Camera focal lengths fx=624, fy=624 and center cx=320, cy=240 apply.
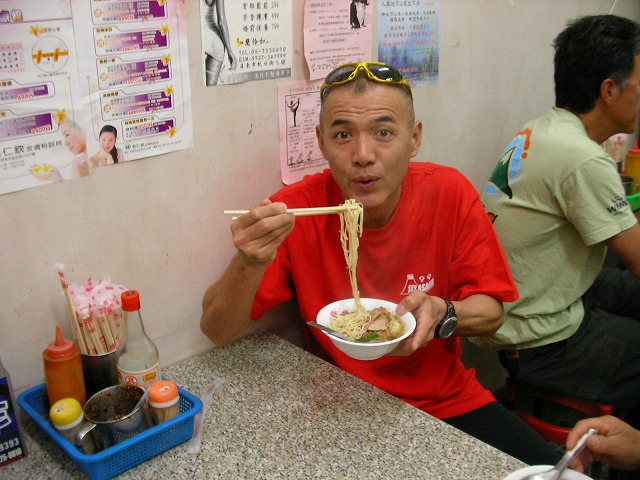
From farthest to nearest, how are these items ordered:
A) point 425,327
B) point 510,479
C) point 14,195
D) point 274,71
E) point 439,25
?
point 439,25 → point 274,71 → point 425,327 → point 14,195 → point 510,479

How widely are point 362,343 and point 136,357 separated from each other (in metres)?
0.53

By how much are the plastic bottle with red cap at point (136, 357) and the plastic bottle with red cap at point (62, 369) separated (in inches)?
3.8

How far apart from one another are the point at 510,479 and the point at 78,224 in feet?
3.75

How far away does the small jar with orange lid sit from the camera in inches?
54.1

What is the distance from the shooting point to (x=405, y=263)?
1898 mm

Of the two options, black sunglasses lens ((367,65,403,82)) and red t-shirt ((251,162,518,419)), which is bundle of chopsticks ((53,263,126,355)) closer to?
red t-shirt ((251,162,518,419))

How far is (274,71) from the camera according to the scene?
1844 mm

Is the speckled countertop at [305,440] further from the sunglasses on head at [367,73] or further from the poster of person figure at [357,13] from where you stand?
the poster of person figure at [357,13]

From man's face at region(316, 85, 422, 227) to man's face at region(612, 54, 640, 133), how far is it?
1105 millimetres

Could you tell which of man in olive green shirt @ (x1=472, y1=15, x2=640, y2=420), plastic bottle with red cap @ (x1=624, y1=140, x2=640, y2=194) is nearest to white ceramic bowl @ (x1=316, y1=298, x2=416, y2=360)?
Answer: man in olive green shirt @ (x1=472, y1=15, x2=640, y2=420)

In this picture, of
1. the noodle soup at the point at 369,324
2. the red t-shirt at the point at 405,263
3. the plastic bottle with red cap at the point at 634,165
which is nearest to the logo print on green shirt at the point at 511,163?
the red t-shirt at the point at 405,263

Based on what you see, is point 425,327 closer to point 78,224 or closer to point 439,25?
point 78,224

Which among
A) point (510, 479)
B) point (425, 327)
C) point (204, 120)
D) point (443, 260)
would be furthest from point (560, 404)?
point (204, 120)

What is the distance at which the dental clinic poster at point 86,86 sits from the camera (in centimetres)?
138
